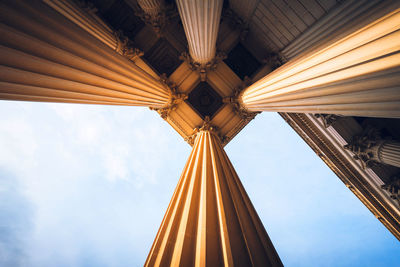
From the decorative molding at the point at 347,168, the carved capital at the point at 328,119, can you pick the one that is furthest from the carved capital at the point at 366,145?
the carved capital at the point at 328,119

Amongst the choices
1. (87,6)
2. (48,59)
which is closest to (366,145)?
(48,59)

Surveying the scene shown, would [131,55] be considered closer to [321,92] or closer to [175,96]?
[175,96]

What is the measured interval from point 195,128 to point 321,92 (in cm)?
843

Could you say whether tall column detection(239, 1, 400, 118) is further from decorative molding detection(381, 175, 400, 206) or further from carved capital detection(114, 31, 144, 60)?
decorative molding detection(381, 175, 400, 206)

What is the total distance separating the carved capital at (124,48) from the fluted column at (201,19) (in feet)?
12.6

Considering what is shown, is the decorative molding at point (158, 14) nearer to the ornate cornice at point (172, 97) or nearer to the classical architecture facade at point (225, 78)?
the classical architecture facade at point (225, 78)

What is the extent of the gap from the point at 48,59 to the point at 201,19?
4964mm

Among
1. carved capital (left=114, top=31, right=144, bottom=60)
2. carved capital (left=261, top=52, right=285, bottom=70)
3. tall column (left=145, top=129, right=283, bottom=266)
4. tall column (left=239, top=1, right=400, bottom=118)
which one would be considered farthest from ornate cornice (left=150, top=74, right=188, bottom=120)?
tall column (left=239, top=1, right=400, bottom=118)

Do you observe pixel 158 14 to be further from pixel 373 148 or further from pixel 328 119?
pixel 373 148

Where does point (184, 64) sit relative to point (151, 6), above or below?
below

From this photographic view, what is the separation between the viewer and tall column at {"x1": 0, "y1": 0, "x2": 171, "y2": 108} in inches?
93.9

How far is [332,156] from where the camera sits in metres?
10.3

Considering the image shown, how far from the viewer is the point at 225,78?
11.3 meters

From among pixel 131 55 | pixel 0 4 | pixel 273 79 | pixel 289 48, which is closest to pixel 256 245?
pixel 273 79
